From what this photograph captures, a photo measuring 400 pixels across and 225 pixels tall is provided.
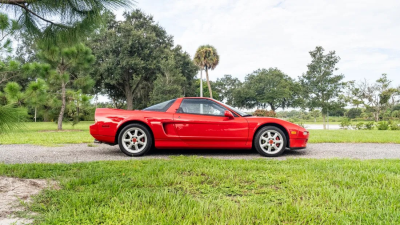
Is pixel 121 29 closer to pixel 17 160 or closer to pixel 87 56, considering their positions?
pixel 87 56

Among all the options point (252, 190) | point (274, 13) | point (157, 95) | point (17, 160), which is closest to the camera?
point (252, 190)

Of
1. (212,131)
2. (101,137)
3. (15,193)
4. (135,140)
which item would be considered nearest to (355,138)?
(212,131)

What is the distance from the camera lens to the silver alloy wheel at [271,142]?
15.3 feet

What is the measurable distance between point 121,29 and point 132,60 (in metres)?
3.68

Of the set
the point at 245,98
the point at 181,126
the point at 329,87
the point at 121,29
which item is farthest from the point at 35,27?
the point at 245,98

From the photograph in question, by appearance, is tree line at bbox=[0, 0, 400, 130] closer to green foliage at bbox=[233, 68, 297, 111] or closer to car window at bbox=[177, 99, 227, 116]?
car window at bbox=[177, 99, 227, 116]

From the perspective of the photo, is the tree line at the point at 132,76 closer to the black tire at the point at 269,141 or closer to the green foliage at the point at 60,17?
the green foliage at the point at 60,17

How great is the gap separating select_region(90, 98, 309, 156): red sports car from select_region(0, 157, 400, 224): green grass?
1.33 m

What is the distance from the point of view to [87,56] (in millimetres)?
13656

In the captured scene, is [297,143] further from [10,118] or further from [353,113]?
[353,113]

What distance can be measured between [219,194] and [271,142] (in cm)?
271

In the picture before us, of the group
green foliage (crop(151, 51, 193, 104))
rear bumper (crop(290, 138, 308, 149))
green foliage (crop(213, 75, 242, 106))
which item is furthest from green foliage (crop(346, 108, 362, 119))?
rear bumper (crop(290, 138, 308, 149))

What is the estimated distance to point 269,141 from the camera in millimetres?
4684

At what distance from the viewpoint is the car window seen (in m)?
4.85
